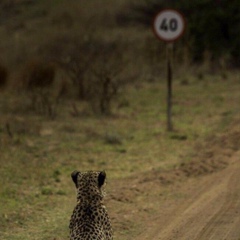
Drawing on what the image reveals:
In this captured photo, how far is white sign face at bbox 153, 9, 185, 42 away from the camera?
14434 mm

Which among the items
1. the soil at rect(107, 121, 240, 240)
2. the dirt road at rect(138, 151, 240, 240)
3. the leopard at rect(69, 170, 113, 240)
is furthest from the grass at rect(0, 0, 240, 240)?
the leopard at rect(69, 170, 113, 240)

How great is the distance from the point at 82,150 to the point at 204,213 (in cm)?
438

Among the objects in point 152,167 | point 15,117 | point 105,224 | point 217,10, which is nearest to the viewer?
point 105,224

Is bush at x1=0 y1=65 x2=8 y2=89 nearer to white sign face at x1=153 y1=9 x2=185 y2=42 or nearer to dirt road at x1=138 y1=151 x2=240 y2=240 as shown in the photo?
white sign face at x1=153 y1=9 x2=185 y2=42

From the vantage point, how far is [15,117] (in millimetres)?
15875

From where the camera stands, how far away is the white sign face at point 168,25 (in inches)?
568

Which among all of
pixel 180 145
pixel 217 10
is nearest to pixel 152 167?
pixel 180 145

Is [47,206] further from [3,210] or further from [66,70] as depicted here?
[66,70]

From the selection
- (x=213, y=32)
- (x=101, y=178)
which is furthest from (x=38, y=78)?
(x=101, y=178)

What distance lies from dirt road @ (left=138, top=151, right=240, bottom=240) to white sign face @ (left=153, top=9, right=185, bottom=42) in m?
4.59

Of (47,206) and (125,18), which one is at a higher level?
(125,18)

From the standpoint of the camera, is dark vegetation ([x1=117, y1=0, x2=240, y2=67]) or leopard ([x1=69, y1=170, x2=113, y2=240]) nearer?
leopard ([x1=69, y1=170, x2=113, y2=240])

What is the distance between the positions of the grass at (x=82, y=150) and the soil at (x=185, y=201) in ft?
1.25

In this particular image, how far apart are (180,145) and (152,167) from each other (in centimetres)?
183
